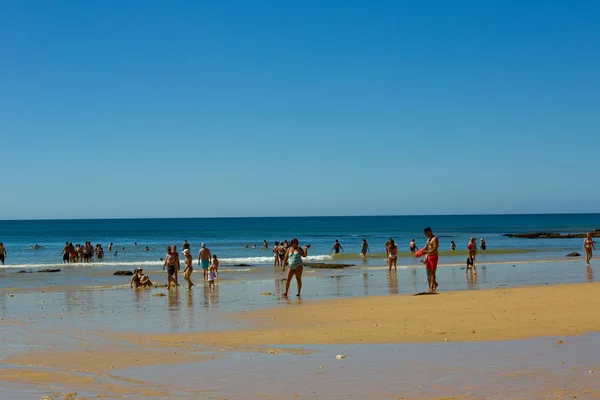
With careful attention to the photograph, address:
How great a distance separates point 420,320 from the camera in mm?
13227

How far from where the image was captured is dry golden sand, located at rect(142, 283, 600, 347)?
37.4 feet

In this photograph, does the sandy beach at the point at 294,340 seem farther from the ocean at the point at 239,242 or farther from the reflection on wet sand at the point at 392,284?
the ocean at the point at 239,242

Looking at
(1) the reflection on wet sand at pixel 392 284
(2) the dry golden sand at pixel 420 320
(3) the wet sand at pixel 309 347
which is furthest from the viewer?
(1) the reflection on wet sand at pixel 392 284

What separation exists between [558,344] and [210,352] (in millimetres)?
5279

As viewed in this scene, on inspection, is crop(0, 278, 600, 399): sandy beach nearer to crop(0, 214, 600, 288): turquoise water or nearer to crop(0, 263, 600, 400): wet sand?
crop(0, 263, 600, 400): wet sand

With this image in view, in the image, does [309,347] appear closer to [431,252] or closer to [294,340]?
[294,340]

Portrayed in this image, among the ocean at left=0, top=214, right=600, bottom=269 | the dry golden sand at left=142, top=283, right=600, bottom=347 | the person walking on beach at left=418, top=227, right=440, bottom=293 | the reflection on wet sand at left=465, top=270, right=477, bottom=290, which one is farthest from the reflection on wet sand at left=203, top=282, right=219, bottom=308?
the ocean at left=0, top=214, right=600, bottom=269

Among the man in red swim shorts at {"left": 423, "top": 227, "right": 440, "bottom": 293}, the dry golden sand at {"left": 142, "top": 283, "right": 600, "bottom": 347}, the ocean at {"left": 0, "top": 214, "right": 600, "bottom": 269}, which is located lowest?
the ocean at {"left": 0, "top": 214, "right": 600, "bottom": 269}

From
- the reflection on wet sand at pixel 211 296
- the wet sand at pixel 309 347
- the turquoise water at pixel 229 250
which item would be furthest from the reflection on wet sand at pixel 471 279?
the reflection on wet sand at pixel 211 296

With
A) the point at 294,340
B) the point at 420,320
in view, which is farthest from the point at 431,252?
the point at 294,340

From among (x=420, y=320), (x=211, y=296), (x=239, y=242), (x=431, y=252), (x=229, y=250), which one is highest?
(x=431, y=252)

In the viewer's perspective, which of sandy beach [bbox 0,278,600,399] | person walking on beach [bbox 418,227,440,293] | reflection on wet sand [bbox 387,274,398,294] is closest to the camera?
sandy beach [bbox 0,278,600,399]

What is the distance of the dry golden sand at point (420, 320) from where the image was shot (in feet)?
37.4

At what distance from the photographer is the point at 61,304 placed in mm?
18844
